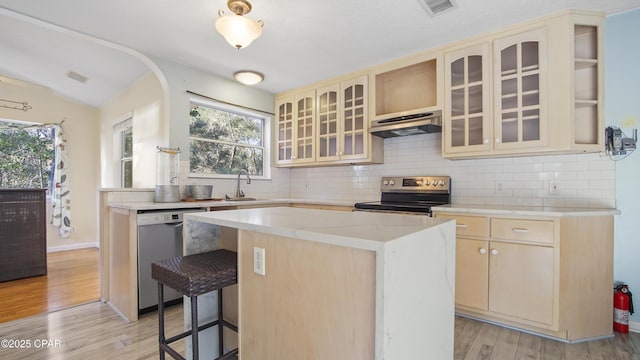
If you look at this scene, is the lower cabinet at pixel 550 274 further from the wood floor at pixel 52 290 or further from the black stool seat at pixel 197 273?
the wood floor at pixel 52 290

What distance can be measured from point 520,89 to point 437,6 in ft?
3.24

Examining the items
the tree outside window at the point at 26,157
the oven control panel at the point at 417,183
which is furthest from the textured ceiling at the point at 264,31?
the tree outside window at the point at 26,157

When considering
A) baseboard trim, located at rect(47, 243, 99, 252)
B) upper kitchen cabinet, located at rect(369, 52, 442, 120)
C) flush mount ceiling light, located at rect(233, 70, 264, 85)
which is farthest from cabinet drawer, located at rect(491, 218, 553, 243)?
baseboard trim, located at rect(47, 243, 99, 252)

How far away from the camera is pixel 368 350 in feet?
2.96

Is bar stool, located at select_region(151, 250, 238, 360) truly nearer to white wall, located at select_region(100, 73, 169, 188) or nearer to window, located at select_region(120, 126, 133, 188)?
white wall, located at select_region(100, 73, 169, 188)

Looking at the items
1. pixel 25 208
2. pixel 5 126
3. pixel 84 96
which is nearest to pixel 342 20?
pixel 25 208

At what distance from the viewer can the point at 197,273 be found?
1327 mm

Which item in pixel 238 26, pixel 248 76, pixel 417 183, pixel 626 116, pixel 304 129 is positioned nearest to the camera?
pixel 238 26

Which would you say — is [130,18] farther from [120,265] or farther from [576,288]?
[576,288]

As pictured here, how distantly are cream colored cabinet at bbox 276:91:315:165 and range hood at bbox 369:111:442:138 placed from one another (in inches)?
39.4

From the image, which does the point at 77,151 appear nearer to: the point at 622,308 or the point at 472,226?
the point at 472,226

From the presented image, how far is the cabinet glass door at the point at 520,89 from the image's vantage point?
2398 millimetres

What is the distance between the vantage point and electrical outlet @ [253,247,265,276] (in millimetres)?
1208

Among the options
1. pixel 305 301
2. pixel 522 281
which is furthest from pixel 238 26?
pixel 522 281
